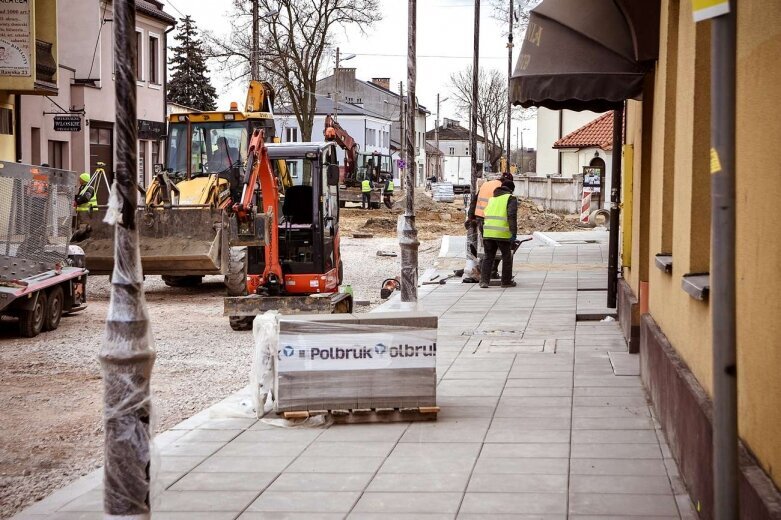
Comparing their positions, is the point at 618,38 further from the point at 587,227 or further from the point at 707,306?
the point at 587,227

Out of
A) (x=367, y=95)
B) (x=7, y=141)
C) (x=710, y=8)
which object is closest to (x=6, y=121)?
(x=7, y=141)

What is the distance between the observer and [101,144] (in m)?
39.2

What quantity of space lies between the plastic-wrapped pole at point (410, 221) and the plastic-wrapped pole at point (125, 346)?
952cm

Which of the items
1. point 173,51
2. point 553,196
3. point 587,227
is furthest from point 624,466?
point 173,51

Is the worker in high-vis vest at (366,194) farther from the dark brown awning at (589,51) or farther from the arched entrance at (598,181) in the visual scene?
the dark brown awning at (589,51)

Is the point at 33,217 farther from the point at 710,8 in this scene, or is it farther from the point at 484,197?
the point at 710,8

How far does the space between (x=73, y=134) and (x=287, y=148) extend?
21.1 metres

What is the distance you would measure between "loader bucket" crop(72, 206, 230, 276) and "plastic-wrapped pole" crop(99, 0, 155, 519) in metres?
13.7

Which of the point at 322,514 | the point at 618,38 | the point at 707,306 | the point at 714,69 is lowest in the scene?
the point at 322,514

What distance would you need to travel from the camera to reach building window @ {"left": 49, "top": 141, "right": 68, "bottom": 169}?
35250mm

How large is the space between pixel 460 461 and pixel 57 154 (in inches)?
1212

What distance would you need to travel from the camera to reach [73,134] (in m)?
36.9

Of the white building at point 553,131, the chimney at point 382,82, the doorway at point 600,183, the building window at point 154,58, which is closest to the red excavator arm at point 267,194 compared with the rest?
the doorway at point 600,183

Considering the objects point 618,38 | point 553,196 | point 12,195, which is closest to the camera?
point 618,38
